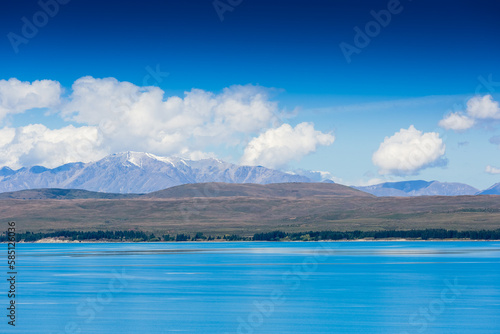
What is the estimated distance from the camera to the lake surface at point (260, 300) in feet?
171

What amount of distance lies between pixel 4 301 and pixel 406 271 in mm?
50077

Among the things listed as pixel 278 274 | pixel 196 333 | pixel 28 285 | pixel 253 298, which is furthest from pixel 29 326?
pixel 278 274

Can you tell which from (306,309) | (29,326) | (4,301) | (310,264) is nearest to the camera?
(29,326)

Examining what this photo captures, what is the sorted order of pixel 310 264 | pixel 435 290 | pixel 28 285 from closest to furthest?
pixel 435 290 < pixel 28 285 < pixel 310 264

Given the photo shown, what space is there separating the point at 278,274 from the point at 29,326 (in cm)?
4161

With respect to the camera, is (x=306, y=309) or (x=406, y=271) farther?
(x=406, y=271)

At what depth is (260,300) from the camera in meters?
64.4

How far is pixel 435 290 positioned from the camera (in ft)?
233

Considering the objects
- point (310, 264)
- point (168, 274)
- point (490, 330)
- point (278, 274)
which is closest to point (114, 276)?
point (168, 274)

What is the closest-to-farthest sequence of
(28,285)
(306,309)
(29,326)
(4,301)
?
(29,326), (306,309), (4,301), (28,285)

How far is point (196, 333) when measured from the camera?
49.0 metres

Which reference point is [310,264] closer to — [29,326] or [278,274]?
[278,274]

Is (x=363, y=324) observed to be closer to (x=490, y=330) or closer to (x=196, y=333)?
(x=490, y=330)

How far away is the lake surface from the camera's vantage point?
52000 millimetres
